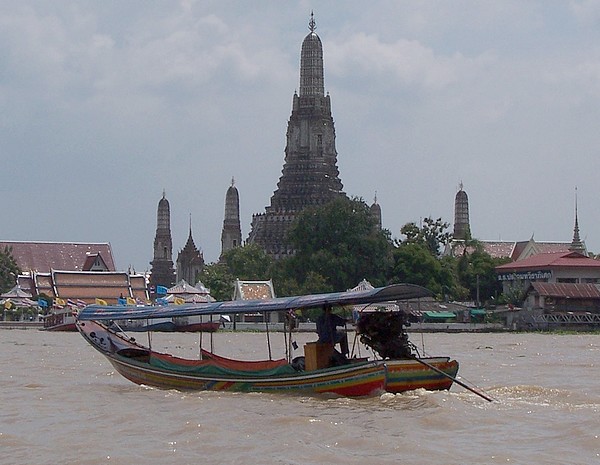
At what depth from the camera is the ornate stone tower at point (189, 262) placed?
292 feet

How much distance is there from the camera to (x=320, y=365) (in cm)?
1761

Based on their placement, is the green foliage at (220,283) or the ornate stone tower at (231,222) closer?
the green foliage at (220,283)

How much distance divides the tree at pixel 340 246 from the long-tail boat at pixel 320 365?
32.7m

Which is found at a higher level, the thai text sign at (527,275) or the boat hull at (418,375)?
the thai text sign at (527,275)

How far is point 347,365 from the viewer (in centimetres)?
1686

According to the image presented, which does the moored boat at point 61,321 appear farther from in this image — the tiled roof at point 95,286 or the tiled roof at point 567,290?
the tiled roof at point 567,290

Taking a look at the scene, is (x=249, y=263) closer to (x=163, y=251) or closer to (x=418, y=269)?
(x=418, y=269)

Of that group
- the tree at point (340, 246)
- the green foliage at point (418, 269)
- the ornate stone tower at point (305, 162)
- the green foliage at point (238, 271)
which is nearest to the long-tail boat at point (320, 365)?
the tree at point (340, 246)

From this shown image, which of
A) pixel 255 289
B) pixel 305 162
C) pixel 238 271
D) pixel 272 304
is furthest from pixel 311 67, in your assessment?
pixel 272 304

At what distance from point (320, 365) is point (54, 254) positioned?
219ft

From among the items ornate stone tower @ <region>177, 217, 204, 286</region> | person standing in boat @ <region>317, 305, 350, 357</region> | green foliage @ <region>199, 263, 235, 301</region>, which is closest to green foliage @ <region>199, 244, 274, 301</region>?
green foliage @ <region>199, 263, 235, 301</region>

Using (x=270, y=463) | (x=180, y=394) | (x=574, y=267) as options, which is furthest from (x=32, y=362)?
(x=574, y=267)

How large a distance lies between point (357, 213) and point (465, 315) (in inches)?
249

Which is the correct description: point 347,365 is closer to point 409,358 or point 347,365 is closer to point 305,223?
point 409,358
